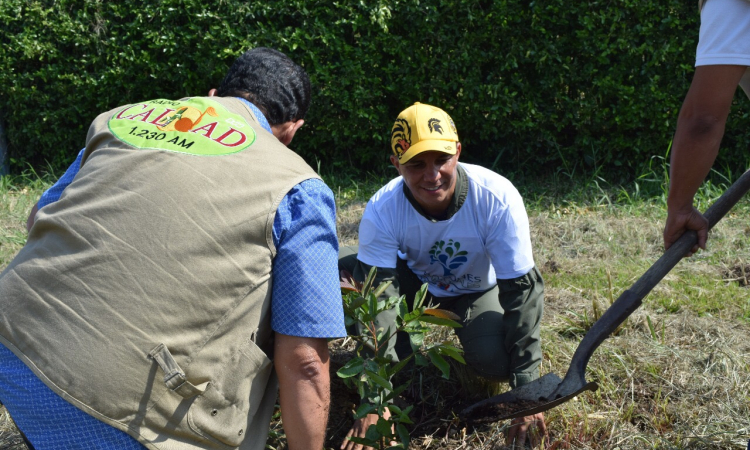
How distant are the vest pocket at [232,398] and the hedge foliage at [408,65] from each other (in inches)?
151

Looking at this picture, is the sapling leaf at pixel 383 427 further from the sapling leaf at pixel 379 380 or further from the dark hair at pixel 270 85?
the dark hair at pixel 270 85

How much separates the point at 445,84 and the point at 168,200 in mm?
3909

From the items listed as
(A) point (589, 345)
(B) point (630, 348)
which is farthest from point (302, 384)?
(B) point (630, 348)

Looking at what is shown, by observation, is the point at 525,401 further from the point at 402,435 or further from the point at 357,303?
the point at 357,303

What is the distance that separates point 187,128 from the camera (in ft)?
5.99

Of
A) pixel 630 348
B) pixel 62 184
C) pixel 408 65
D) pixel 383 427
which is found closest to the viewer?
pixel 62 184

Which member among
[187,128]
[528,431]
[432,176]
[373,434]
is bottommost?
[528,431]

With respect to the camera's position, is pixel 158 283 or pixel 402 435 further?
pixel 402 435

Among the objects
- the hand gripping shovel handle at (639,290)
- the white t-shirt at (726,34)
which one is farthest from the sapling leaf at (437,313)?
the white t-shirt at (726,34)

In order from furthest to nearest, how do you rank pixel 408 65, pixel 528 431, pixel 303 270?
pixel 408 65, pixel 528 431, pixel 303 270

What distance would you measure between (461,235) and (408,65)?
2790 mm

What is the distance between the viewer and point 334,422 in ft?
9.54

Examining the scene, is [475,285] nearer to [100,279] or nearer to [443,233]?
[443,233]

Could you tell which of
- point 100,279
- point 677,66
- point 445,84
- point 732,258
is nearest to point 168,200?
point 100,279
